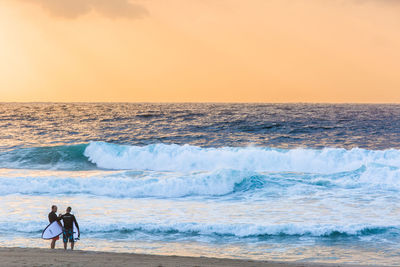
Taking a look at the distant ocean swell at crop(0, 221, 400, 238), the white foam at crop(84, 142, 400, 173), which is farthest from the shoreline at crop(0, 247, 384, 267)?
the white foam at crop(84, 142, 400, 173)

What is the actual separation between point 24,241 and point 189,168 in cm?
1648

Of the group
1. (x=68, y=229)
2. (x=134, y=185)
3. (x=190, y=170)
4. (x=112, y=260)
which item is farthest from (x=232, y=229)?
(x=190, y=170)

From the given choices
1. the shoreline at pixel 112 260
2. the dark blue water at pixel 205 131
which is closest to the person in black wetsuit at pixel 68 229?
the shoreline at pixel 112 260

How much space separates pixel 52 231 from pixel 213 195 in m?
8.70

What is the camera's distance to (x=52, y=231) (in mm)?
10320

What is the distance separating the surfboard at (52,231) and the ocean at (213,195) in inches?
32.1

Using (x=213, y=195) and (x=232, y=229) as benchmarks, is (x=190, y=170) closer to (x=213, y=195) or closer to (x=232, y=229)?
(x=213, y=195)

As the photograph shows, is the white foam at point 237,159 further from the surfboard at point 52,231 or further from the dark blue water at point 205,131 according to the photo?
the surfboard at point 52,231

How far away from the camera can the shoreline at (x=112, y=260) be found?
839cm

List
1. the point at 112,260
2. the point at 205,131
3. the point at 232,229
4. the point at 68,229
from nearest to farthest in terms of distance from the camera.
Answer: the point at 112,260 < the point at 68,229 < the point at 232,229 < the point at 205,131

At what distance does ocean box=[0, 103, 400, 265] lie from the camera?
35.9ft

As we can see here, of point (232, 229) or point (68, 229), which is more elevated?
point (68, 229)

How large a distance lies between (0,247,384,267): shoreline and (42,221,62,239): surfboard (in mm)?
890

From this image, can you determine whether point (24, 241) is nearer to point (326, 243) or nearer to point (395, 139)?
point (326, 243)
